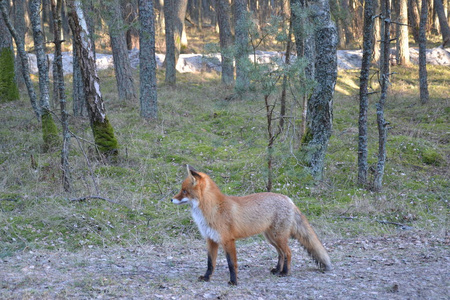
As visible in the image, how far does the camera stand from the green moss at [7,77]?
739 inches

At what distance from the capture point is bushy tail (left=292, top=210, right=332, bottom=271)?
6301mm

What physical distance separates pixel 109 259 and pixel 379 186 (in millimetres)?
7395

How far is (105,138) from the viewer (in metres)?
12.1

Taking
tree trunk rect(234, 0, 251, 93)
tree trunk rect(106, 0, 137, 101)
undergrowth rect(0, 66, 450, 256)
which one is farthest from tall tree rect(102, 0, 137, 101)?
tree trunk rect(234, 0, 251, 93)

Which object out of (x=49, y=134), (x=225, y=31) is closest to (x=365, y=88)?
(x=49, y=134)

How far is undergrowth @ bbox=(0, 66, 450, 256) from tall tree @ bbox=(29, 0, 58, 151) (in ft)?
1.97

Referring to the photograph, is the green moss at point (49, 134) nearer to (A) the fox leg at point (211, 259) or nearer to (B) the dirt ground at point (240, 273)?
(B) the dirt ground at point (240, 273)

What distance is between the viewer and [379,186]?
36.1ft

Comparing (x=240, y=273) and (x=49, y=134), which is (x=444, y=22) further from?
(x=240, y=273)

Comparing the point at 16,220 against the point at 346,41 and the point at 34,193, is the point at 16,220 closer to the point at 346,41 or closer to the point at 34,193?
the point at 34,193

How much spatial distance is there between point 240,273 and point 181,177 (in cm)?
566

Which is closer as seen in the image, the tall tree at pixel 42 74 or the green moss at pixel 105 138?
the tall tree at pixel 42 74

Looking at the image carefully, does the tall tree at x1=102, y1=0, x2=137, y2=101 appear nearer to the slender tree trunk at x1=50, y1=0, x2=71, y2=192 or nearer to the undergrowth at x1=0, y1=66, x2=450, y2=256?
the undergrowth at x1=0, y1=66, x2=450, y2=256

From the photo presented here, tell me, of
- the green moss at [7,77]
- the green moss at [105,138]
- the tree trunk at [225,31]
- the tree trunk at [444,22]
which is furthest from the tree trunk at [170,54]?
the tree trunk at [444,22]
